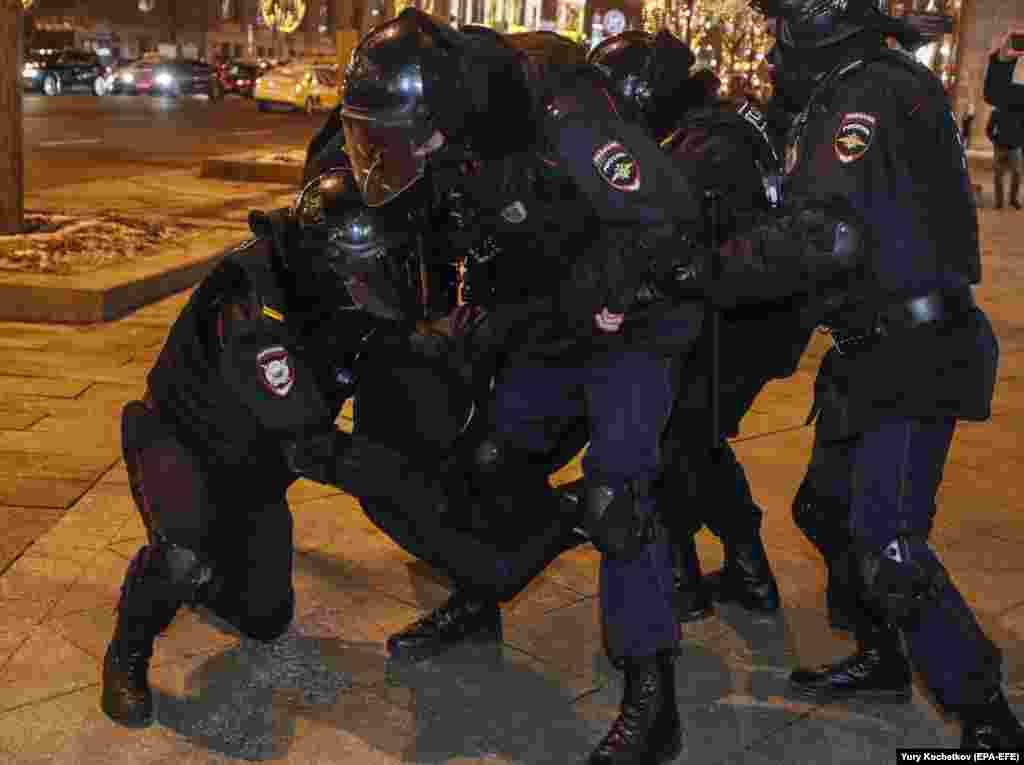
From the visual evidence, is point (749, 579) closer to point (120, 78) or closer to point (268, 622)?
point (268, 622)

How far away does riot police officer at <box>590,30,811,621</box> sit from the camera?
342 centimetres

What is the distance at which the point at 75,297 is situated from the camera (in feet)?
25.3

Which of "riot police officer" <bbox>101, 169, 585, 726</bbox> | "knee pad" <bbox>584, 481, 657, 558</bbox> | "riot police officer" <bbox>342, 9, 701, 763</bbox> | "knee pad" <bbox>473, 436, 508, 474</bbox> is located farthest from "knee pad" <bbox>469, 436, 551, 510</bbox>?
"knee pad" <bbox>584, 481, 657, 558</bbox>

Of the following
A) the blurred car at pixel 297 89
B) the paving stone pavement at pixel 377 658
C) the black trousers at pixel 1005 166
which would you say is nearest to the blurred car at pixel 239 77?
the blurred car at pixel 297 89

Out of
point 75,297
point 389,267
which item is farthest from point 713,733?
point 75,297

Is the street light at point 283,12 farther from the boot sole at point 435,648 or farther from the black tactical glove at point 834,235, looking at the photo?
the black tactical glove at point 834,235

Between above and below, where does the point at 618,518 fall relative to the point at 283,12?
below

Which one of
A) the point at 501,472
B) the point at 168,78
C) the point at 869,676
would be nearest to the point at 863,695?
the point at 869,676

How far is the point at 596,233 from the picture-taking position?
10.1ft

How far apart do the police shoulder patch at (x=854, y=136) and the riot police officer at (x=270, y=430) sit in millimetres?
1009

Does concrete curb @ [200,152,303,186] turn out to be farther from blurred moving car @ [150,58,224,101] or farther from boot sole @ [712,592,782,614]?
blurred moving car @ [150,58,224,101]

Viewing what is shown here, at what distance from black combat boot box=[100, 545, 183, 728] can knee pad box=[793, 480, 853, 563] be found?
5.25ft

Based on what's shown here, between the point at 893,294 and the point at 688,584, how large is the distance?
1.34 meters

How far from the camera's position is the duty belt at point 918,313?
293 cm
